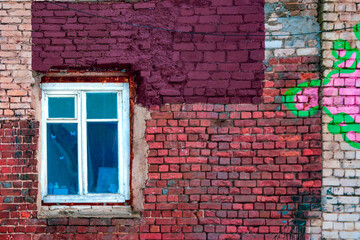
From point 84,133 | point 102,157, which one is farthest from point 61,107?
point 102,157

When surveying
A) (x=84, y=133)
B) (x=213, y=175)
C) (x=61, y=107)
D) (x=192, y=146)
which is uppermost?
(x=61, y=107)

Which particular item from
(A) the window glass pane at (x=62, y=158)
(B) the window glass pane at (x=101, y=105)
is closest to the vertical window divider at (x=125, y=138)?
(B) the window glass pane at (x=101, y=105)

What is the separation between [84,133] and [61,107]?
368mm

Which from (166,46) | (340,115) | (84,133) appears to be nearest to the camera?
(340,115)

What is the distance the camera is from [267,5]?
3.19 m

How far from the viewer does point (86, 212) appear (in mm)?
3279

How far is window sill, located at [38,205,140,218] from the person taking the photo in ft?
10.6

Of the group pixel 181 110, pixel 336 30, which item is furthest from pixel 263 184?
pixel 336 30

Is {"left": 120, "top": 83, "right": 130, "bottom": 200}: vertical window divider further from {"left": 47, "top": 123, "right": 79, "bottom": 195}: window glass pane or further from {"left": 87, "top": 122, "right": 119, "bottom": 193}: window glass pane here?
{"left": 47, "top": 123, "right": 79, "bottom": 195}: window glass pane

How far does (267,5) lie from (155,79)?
1335 millimetres

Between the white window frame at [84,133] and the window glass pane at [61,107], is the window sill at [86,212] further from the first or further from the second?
the window glass pane at [61,107]

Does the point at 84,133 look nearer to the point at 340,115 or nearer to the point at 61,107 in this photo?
the point at 61,107

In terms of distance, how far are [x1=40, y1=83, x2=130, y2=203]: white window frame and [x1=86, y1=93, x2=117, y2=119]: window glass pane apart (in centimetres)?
4

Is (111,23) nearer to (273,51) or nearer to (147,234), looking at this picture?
(273,51)
